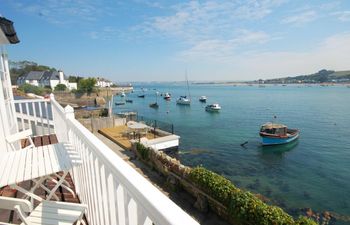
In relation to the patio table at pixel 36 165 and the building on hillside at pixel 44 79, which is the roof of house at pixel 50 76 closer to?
the building on hillside at pixel 44 79

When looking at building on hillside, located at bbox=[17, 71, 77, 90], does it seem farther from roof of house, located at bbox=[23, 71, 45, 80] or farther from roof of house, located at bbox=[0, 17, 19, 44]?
roof of house, located at bbox=[0, 17, 19, 44]

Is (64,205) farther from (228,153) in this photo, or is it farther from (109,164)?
(228,153)

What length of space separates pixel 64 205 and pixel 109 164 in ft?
5.19

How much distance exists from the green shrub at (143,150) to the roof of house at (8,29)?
10.3m

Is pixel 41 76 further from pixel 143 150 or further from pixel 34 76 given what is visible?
pixel 143 150

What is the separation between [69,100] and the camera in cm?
6406

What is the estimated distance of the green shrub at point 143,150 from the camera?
14.5m

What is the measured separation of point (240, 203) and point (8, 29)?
855 cm

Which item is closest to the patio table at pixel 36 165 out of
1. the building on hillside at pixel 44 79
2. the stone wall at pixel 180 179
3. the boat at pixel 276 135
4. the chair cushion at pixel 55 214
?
the chair cushion at pixel 55 214

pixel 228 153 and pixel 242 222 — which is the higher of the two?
pixel 242 222

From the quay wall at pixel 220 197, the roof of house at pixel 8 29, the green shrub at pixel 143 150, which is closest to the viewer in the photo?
the roof of house at pixel 8 29

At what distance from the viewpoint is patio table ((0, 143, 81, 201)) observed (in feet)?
7.77

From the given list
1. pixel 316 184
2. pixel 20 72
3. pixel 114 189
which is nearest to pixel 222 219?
pixel 114 189

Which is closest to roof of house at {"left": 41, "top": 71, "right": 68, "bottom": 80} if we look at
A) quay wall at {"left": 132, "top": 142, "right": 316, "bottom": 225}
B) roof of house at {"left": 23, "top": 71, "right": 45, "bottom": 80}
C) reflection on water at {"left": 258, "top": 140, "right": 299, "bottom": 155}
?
roof of house at {"left": 23, "top": 71, "right": 45, "bottom": 80}
